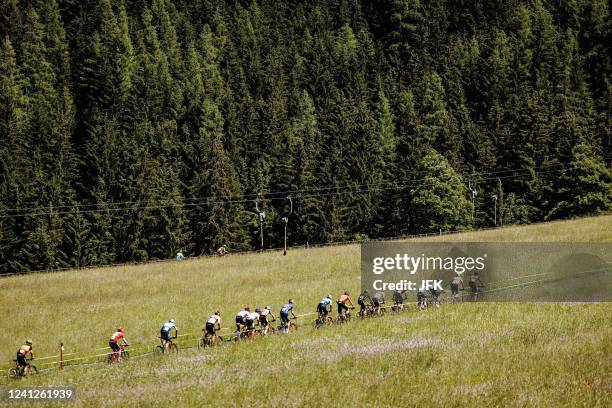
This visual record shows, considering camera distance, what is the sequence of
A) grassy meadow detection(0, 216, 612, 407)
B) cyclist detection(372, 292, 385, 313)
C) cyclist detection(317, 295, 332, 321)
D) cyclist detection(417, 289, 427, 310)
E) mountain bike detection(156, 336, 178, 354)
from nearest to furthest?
grassy meadow detection(0, 216, 612, 407) < mountain bike detection(156, 336, 178, 354) < cyclist detection(417, 289, 427, 310) < cyclist detection(372, 292, 385, 313) < cyclist detection(317, 295, 332, 321)

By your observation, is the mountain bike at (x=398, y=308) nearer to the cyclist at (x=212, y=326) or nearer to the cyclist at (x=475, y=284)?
the cyclist at (x=475, y=284)

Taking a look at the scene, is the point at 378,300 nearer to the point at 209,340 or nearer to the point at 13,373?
the point at 209,340

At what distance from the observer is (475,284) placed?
29766 millimetres

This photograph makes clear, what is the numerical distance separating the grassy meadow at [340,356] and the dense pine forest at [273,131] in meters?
46.4

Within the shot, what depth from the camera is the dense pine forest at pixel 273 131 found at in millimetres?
89875

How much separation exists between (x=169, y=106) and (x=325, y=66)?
4088cm

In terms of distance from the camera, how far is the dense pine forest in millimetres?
89875

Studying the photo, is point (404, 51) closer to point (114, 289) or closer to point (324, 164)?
point (324, 164)

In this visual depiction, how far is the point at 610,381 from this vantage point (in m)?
12.9

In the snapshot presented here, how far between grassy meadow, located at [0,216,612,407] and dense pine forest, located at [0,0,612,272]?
152 feet

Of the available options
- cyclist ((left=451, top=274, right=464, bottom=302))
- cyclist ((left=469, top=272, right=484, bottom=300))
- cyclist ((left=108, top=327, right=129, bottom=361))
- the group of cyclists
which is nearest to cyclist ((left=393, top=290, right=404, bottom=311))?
the group of cyclists


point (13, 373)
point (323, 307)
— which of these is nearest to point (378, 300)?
point (323, 307)

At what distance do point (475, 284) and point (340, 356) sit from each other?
547 inches

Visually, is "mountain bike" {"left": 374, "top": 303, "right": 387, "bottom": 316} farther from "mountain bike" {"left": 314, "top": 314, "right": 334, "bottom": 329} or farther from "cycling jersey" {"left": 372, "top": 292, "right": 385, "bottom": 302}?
"mountain bike" {"left": 314, "top": 314, "right": 334, "bottom": 329}
